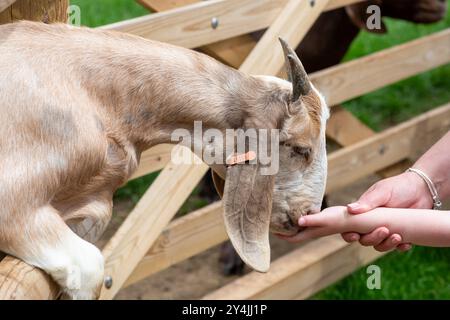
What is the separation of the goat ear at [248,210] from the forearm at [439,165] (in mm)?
649

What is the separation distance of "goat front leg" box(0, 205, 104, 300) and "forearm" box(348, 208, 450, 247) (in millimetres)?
663

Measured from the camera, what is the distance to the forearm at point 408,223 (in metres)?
1.98

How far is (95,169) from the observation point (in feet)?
5.50

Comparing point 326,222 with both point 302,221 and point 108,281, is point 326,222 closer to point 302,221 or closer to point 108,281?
point 302,221

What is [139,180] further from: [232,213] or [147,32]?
[232,213]

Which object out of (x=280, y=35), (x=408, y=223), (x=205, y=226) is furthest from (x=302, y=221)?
(x=205, y=226)

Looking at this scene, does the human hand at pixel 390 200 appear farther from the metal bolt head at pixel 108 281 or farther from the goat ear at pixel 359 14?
the goat ear at pixel 359 14

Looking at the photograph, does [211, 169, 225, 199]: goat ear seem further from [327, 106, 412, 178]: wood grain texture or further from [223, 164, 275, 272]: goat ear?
[327, 106, 412, 178]: wood grain texture

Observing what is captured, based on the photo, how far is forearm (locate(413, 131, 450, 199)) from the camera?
92.3 inches

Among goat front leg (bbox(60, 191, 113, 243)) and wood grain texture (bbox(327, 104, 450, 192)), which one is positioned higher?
goat front leg (bbox(60, 191, 113, 243))

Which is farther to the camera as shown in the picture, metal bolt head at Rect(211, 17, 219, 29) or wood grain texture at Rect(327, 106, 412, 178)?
wood grain texture at Rect(327, 106, 412, 178)

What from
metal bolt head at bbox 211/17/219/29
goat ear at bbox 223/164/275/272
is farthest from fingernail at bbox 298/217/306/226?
Result: metal bolt head at bbox 211/17/219/29

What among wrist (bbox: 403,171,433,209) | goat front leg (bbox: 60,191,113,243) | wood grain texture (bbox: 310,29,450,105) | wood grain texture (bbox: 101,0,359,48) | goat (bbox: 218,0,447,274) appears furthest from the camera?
goat (bbox: 218,0,447,274)

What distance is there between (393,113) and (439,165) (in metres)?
3.22
